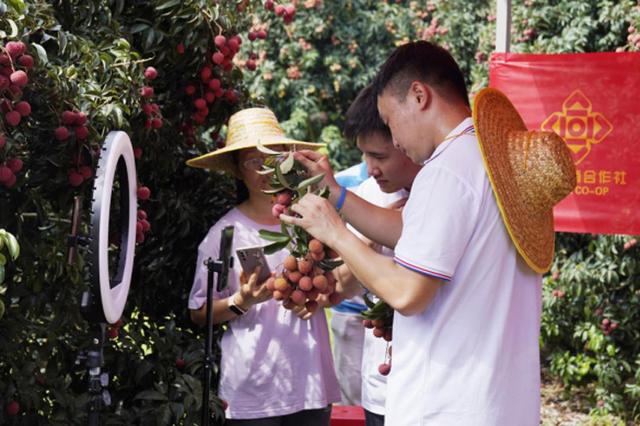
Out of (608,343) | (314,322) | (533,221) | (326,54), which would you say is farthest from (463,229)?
(326,54)

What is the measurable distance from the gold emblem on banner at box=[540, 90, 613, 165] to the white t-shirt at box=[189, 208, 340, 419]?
193 centimetres

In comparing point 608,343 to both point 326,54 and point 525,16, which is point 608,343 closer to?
point 525,16

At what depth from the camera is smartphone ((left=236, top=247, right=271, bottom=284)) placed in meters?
2.95

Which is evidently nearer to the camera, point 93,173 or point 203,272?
point 93,173

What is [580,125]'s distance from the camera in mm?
4637

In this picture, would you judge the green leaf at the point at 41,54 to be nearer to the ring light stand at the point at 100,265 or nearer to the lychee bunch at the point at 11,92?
the lychee bunch at the point at 11,92

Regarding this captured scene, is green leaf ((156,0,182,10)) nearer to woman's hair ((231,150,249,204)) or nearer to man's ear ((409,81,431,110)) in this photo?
woman's hair ((231,150,249,204))

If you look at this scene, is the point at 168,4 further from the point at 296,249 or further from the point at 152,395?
the point at 152,395

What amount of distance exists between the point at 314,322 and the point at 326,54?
26.5 ft

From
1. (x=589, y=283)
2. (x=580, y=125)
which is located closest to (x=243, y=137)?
(x=580, y=125)

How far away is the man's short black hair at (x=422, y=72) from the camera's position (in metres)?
2.21

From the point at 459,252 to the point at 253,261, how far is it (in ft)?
3.44

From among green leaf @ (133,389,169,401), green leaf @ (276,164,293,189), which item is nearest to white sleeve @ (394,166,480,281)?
green leaf @ (276,164,293,189)

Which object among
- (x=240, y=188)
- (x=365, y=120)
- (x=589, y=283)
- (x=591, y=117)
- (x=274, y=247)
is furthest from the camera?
(x=589, y=283)
